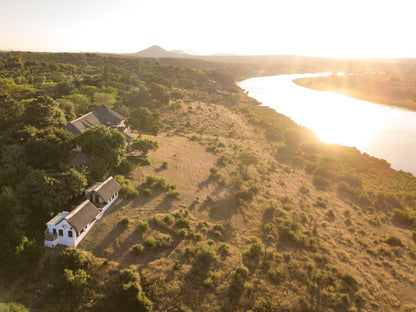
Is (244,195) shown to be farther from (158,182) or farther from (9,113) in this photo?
(9,113)

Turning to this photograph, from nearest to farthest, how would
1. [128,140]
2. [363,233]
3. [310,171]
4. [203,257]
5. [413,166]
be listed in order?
[203,257] → [363,233] → [128,140] → [310,171] → [413,166]

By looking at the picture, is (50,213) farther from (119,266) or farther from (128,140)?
(128,140)

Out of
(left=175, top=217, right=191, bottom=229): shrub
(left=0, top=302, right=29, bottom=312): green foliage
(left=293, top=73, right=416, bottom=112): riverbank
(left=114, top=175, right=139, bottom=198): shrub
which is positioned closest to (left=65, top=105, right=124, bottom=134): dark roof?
(left=114, top=175, right=139, bottom=198): shrub

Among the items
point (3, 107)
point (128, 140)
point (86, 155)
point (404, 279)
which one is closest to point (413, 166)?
point (404, 279)

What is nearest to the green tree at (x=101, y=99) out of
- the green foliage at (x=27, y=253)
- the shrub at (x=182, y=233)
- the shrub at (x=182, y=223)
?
the green foliage at (x=27, y=253)

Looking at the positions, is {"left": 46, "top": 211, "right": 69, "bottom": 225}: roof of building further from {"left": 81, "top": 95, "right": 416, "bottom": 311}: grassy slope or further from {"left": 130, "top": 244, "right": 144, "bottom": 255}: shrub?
{"left": 130, "top": 244, "right": 144, "bottom": 255}: shrub

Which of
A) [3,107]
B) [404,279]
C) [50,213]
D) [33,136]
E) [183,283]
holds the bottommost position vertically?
[404,279]
